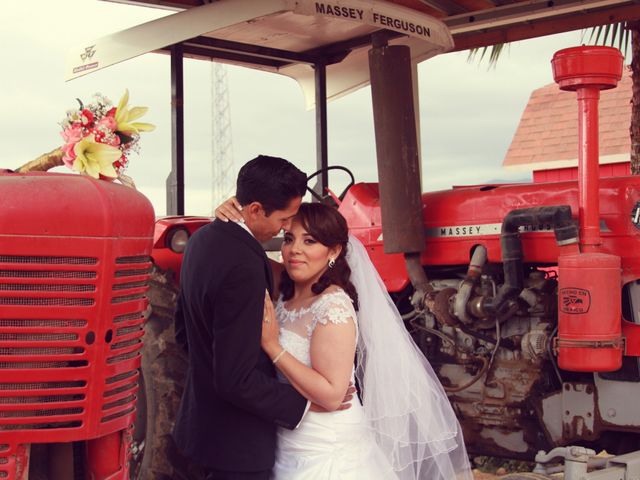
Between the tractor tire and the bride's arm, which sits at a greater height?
the bride's arm

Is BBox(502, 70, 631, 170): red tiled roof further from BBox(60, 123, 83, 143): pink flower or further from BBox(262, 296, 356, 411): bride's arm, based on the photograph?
BBox(60, 123, 83, 143): pink flower

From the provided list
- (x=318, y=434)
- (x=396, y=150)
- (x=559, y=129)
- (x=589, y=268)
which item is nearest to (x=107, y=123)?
(x=318, y=434)

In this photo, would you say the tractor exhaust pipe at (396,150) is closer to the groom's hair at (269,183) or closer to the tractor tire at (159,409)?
the tractor tire at (159,409)

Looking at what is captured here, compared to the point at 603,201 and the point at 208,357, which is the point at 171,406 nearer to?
the point at 208,357

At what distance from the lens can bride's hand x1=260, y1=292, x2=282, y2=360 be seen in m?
2.90

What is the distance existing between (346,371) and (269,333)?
0.93ft

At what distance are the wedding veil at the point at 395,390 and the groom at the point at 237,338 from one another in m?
0.55

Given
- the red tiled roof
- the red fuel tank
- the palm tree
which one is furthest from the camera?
the red tiled roof

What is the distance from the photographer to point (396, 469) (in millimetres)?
3445

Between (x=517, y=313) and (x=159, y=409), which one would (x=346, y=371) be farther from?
(x=517, y=313)

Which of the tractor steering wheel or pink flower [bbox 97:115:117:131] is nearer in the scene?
pink flower [bbox 97:115:117:131]

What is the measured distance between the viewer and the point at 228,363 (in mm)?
2744

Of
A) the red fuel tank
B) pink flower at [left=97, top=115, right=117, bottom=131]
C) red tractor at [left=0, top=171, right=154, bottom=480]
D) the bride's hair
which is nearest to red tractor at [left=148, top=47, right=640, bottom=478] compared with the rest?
the red fuel tank

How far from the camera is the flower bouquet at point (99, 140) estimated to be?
2.73 m
